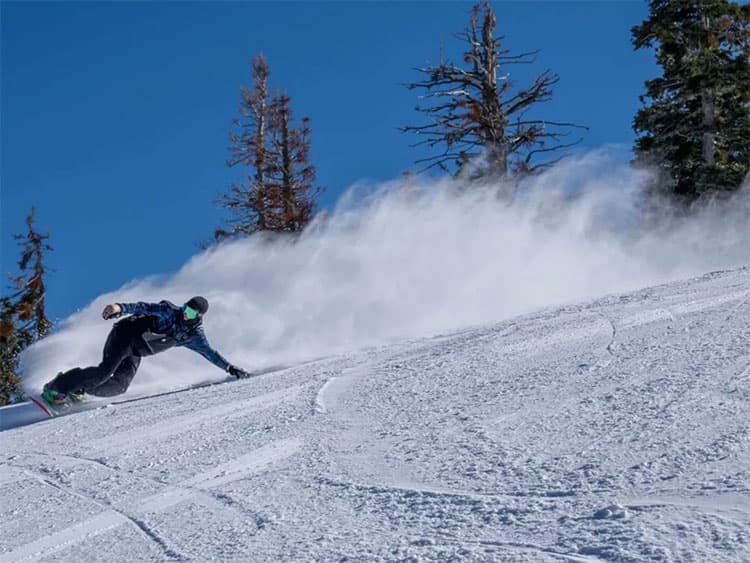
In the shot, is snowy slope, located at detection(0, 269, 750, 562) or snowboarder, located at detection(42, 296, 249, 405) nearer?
snowy slope, located at detection(0, 269, 750, 562)

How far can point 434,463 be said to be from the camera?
15.9 ft

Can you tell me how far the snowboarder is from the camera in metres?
9.81

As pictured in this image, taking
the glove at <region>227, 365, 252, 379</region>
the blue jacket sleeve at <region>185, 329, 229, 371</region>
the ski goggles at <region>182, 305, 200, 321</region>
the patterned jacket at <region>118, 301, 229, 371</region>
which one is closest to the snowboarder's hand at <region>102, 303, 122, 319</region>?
the patterned jacket at <region>118, 301, 229, 371</region>

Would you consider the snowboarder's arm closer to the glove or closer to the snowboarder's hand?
the snowboarder's hand

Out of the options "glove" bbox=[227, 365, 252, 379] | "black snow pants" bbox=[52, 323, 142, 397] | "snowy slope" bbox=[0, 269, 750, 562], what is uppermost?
"black snow pants" bbox=[52, 323, 142, 397]

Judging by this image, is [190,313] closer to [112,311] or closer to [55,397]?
[112,311]

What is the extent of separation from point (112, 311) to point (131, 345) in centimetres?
100

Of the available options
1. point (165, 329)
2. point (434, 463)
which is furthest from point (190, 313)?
point (434, 463)

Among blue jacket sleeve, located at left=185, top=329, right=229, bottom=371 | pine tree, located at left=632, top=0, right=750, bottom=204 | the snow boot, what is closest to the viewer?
the snow boot

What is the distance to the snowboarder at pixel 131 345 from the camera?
9.81 metres

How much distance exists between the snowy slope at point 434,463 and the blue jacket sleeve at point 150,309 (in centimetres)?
124

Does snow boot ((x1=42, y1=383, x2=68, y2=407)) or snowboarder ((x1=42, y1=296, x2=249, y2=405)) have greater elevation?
snowboarder ((x1=42, y1=296, x2=249, y2=405))

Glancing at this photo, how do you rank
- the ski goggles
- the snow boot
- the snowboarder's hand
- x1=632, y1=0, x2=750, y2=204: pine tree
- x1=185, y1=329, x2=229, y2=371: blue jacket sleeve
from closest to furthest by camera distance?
Result: the snowboarder's hand → the snow boot → the ski goggles → x1=185, y1=329, x2=229, y2=371: blue jacket sleeve → x1=632, y1=0, x2=750, y2=204: pine tree

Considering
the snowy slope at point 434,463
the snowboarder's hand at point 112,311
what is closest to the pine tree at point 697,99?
the snowy slope at point 434,463
